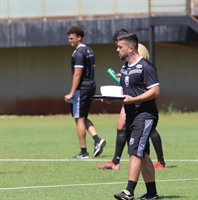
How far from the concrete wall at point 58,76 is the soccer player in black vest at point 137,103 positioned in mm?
20440

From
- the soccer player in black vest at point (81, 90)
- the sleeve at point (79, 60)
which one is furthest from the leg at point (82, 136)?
the sleeve at point (79, 60)

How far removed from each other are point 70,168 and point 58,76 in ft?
58.2

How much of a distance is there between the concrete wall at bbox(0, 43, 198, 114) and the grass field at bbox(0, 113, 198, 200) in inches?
290

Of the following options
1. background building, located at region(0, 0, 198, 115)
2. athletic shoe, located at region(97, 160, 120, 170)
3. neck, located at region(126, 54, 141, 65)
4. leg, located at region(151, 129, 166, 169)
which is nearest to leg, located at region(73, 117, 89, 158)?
athletic shoe, located at region(97, 160, 120, 170)

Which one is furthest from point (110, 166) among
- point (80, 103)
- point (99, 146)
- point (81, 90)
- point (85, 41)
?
point (85, 41)

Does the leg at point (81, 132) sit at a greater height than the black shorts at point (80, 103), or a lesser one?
lesser

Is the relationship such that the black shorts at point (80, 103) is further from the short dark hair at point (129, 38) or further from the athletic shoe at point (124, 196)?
the athletic shoe at point (124, 196)

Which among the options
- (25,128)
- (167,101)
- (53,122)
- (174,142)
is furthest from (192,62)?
(174,142)

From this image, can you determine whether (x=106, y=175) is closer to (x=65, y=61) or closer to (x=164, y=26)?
(x=164, y=26)

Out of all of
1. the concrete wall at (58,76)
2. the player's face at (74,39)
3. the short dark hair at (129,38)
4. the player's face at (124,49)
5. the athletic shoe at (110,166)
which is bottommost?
the concrete wall at (58,76)

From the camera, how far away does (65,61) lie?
96.6 feet

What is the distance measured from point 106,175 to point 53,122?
14269 millimetres

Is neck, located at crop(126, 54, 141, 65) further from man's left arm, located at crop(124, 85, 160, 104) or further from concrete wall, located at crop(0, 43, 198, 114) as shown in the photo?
concrete wall, located at crop(0, 43, 198, 114)

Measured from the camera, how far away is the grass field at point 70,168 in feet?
30.1
